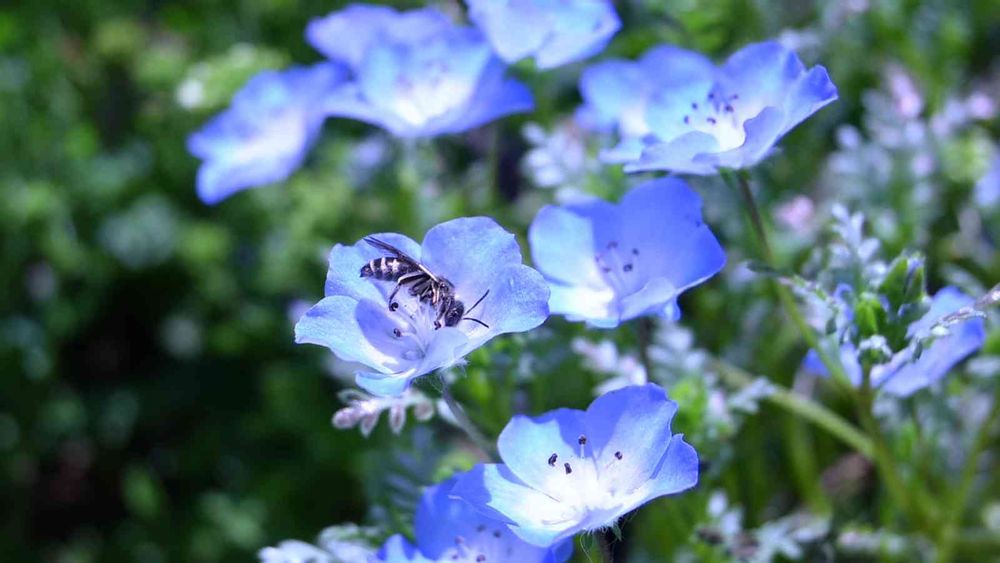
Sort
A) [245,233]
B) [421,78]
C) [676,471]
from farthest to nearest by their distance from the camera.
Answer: [245,233] → [421,78] → [676,471]

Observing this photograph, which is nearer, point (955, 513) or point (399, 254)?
point (399, 254)

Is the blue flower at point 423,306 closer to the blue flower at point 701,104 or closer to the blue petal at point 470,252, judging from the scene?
the blue petal at point 470,252

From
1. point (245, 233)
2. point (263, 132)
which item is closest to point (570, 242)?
point (263, 132)

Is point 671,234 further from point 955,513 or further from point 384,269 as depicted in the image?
point 955,513

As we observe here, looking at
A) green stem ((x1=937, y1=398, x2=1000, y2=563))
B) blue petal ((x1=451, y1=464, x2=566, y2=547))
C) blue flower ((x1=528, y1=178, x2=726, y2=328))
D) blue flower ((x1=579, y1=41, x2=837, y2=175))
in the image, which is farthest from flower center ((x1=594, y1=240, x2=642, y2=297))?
green stem ((x1=937, y1=398, x2=1000, y2=563))

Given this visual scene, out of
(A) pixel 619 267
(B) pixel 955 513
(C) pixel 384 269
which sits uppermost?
(C) pixel 384 269

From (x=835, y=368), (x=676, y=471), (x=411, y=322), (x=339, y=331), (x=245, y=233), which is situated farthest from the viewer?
(x=245, y=233)
